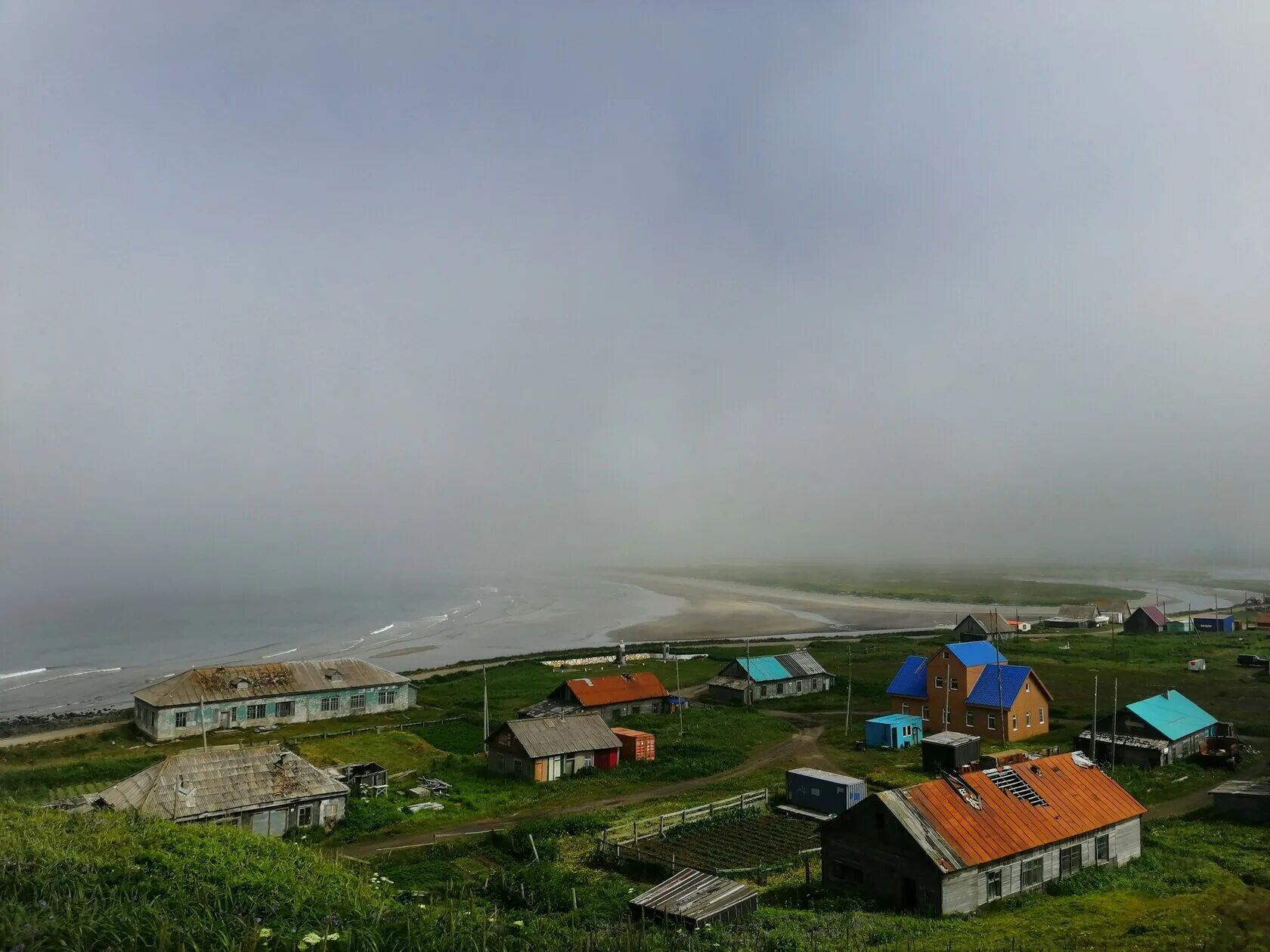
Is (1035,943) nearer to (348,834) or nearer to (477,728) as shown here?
(348,834)

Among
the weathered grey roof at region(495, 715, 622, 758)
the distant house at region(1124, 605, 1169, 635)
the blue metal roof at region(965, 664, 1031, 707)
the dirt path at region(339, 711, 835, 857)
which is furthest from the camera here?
the distant house at region(1124, 605, 1169, 635)

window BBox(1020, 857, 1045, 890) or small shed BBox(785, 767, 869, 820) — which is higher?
window BBox(1020, 857, 1045, 890)

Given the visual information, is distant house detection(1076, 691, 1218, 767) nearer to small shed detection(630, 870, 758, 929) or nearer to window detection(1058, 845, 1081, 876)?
window detection(1058, 845, 1081, 876)

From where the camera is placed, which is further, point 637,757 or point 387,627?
point 387,627

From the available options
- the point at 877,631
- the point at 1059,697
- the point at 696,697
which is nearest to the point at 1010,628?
the point at 877,631

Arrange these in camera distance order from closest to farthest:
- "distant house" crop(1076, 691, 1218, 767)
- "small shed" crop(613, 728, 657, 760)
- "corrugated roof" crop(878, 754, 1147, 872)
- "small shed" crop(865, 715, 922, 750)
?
"corrugated roof" crop(878, 754, 1147, 872), "distant house" crop(1076, 691, 1218, 767), "small shed" crop(613, 728, 657, 760), "small shed" crop(865, 715, 922, 750)

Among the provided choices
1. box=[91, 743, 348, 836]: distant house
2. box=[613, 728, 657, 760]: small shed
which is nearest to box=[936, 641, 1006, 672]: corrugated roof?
box=[613, 728, 657, 760]: small shed
